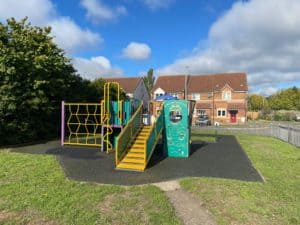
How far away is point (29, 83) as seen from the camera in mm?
13727

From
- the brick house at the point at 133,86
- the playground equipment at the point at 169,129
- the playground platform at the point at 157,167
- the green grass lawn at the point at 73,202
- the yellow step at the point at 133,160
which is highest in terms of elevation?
the brick house at the point at 133,86

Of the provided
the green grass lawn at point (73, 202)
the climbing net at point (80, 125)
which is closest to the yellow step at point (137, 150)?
the green grass lawn at point (73, 202)

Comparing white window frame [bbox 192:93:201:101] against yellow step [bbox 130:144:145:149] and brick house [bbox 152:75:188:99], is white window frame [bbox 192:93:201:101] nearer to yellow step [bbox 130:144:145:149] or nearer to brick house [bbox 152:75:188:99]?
brick house [bbox 152:75:188:99]

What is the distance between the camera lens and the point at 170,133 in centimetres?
1129

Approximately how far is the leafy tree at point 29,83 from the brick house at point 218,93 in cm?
3177

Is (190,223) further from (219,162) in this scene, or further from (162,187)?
(219,162)

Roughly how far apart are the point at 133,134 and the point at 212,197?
5.39m

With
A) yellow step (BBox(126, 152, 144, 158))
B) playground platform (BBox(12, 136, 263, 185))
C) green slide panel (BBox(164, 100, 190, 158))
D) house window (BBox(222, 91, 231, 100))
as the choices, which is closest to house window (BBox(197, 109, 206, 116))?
house window (BBox(222, 91, 231, 100))

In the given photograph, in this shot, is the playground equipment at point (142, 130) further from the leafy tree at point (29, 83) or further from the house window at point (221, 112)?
the house window at point (221, 112)

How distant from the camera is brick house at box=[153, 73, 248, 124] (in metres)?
44.0

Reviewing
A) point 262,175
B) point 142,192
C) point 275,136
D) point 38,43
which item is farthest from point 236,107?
point 142,192

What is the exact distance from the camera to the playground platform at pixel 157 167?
7.47 m

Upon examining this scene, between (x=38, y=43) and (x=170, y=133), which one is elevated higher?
(x=38, y=43)

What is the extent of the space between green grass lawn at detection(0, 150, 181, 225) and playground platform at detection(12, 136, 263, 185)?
746 mm
